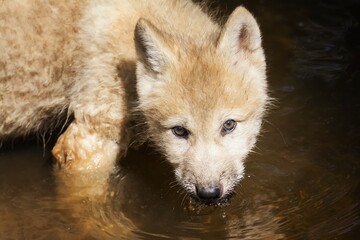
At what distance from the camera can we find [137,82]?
5562 millimetres

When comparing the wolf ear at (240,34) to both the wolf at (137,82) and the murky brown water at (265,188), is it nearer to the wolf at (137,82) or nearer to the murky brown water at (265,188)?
the wolf at (137,82)

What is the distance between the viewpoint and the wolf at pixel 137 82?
5.27m

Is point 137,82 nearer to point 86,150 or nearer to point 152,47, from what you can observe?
point 152,47

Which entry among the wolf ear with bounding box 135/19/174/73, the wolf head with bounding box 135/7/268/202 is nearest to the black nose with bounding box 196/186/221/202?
the wolf head with bounding box 135/7/268/202

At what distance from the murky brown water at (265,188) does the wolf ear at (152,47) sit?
1.12 meters

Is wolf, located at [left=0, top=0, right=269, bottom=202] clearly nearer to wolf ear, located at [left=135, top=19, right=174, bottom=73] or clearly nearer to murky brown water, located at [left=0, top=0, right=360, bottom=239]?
wolf ear, located at [left=135, top=19, right=174, bottom=73]

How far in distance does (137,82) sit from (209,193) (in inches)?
43.9

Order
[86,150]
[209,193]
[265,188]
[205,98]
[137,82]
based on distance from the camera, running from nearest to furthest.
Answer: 1. [209,193]
2. [205,98]
3. [137,82]
4. [265,188]
5. [86,150]

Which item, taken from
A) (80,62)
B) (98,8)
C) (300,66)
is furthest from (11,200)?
(300,66)

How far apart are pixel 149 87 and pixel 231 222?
1.24 meters

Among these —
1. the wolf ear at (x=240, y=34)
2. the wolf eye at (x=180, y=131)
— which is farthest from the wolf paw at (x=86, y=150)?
the wolf ear at (x=240, y=34)

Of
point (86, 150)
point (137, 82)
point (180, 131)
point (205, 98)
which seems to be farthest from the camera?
point (86, 150)

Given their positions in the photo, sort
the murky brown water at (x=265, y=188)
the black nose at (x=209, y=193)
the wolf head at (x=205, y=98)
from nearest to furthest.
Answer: the black nose at (x=209, y=193) < the wolf head at (x=205, y=98) < the murky brown water at (x=265, y=188)

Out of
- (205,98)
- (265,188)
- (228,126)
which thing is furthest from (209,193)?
(265,188)
